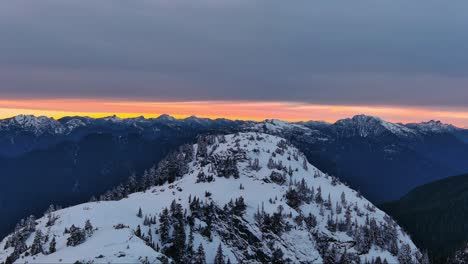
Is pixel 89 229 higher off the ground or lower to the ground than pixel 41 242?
higher

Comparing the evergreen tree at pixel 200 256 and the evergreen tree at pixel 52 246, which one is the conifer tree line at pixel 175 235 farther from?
the evergreen tree at pixel 52 246

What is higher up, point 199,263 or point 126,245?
point 126,245

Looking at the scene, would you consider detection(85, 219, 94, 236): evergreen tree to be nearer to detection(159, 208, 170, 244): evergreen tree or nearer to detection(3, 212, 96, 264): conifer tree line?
detection(3, 212, 96, 264): conifer tree line

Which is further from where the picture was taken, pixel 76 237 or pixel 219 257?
pixel 219 257

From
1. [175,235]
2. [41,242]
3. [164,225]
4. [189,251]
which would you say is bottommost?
[189,251]

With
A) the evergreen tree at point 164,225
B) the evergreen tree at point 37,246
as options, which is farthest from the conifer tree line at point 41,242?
the evergreen tree at point 164,225

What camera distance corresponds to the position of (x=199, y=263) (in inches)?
6900

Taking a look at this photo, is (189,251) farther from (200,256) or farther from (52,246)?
(52,246)

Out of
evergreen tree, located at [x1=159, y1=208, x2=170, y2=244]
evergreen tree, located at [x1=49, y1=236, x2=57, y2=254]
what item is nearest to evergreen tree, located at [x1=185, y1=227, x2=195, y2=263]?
evergreen tree, located at [x1=159, y1=208, x2=170, y2=244]

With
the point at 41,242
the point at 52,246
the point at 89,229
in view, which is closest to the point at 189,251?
the point at 89,229

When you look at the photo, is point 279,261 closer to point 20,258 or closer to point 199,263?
point 199,263

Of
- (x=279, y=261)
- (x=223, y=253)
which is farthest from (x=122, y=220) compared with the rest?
(x=279, y=261)

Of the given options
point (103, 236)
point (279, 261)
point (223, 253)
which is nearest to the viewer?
point (103, 236)

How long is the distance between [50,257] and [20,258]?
1864 cm
